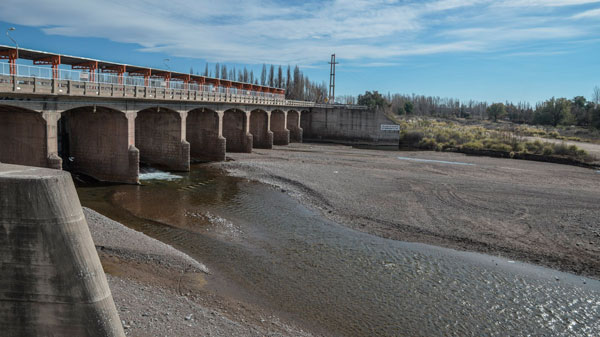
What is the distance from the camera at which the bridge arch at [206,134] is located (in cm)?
4431

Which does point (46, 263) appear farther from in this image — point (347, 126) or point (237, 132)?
point (347, 126)

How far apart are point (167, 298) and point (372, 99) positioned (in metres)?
96.9

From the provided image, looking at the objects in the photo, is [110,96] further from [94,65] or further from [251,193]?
[251,193]

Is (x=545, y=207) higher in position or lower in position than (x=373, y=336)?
higher

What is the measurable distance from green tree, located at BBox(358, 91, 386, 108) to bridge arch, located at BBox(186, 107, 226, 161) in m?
62.8

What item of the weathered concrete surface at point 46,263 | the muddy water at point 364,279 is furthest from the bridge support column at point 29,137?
the weathered concrete surface at point 46,263

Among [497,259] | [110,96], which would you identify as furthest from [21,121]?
[497,259]

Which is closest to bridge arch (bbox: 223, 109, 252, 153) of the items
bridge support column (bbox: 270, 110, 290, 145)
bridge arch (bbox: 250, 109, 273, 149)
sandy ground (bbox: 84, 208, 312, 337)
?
bridge arch (bbox: 250, 109, 273, 149)

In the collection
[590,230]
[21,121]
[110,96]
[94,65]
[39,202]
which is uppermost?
[94,65]

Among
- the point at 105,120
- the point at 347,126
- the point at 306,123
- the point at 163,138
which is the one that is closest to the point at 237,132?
the point at 163,138

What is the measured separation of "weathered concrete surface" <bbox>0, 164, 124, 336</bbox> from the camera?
732 cm

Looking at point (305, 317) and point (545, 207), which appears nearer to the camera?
point (305, 317)

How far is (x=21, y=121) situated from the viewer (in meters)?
25.5

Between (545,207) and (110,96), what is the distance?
28.1 meters
